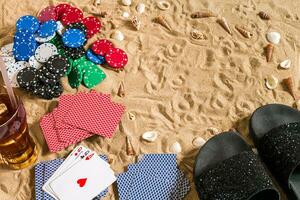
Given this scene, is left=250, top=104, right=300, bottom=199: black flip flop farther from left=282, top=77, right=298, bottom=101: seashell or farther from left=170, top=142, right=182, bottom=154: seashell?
left=170, top=142, right=182, bottom=154: seashell

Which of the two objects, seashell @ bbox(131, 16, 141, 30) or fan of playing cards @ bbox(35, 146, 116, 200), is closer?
fan of playing cards @ bbox(35, 146, 116, 200)

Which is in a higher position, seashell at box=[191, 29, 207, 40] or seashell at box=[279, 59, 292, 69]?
seashell at box=[191, 29, 207, 40]

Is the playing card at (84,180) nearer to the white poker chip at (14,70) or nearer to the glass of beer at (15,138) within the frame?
the glass of beer at (15,138)

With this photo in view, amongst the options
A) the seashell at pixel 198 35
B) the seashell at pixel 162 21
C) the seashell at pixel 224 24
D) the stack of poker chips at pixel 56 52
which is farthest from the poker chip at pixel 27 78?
the seashell at pixel 224 24

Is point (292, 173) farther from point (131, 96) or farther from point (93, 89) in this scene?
point (93, 89)

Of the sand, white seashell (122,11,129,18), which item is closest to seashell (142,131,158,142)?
Result: the sand

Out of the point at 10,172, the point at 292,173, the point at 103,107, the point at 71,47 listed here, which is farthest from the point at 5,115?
the point at 292,173

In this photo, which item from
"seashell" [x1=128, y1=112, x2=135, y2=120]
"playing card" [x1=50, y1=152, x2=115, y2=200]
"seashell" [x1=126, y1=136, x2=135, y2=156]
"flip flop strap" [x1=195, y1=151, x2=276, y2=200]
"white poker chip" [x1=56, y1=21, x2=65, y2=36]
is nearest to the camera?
"flip flop strap" [x1=195, y1=151, x2=276, y2=200]
